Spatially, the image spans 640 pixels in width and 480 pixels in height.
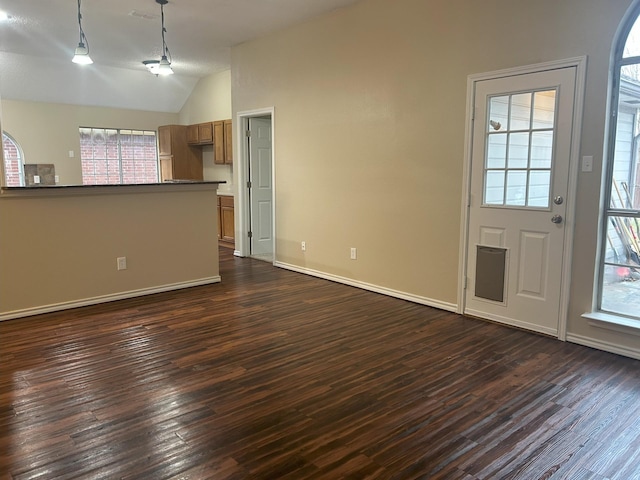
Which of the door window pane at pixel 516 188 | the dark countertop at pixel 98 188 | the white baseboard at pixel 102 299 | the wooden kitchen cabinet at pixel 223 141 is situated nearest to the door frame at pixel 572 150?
the door window pane at pixel 516 188

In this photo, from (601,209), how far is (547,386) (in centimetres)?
139

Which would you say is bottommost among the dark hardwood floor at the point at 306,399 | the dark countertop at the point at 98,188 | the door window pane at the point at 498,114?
the dark hardwood floor at the point at 306,399

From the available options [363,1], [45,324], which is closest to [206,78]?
[363,1]

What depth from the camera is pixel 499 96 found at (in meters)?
3.84

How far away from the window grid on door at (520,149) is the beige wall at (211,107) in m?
5.35

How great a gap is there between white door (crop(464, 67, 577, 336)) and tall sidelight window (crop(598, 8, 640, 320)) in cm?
29

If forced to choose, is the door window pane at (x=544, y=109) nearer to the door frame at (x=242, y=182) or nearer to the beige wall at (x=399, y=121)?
the beige wall at (x=399, y=121)

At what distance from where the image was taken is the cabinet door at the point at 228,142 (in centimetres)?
796

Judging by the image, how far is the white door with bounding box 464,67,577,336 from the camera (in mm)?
3551

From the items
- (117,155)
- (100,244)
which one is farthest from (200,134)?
(100,244)

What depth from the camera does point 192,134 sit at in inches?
352

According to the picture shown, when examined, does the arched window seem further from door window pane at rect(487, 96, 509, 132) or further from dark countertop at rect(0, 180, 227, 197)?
door window pane at rect(487, 96, 509, 132)

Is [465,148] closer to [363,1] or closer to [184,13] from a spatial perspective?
[363,1]

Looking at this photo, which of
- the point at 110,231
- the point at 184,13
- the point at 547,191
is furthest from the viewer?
the point at 184,13
